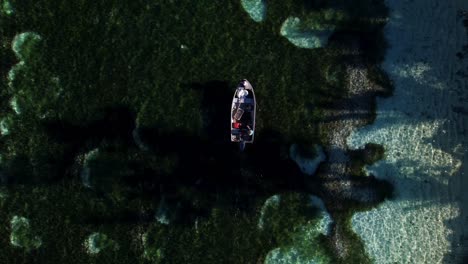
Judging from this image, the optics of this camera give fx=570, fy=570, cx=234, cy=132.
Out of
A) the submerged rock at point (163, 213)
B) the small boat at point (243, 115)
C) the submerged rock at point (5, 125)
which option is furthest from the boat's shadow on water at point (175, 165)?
the submerged rock at point (5, 125)

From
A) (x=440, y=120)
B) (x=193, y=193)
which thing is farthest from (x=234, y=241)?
(x=440, y=120)

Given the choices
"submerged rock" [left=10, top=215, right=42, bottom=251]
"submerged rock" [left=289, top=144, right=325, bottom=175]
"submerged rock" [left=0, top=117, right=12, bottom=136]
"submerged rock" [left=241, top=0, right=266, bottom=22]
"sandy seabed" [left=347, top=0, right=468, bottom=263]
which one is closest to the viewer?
"submerged rock" [left=10, top=215, right=42, bottom=251]

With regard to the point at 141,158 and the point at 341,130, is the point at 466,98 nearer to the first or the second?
Answer: the point at 341,130

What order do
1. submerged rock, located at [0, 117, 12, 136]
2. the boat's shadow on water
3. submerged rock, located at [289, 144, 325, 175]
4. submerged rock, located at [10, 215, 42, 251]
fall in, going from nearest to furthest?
submerged rock, located at [10, 215, 42, 251] → submerged rock, located at [0, 117, 12, 136] → the boat's shadow on water → submerged rock, located at [289, 144, 325, 175]

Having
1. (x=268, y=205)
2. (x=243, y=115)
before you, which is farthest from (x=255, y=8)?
(x=268, y=205)

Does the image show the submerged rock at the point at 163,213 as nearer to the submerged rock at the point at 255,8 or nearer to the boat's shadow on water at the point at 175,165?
the boat's shadow on water at the point at 175,165

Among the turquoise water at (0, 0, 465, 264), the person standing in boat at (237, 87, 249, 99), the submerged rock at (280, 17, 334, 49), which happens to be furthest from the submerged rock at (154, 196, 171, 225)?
the submerged rock at (280, 17, 334, 49)

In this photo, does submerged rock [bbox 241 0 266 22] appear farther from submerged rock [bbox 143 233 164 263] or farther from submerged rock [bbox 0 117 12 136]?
submerged rock [bbox 0 117 12 136]
